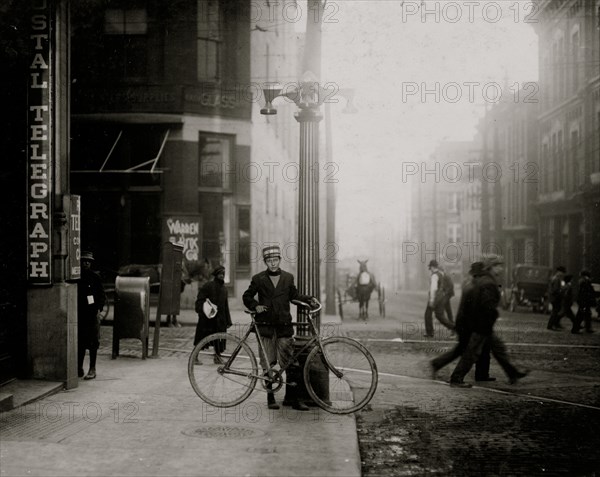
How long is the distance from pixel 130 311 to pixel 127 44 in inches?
567

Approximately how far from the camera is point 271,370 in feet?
30.3

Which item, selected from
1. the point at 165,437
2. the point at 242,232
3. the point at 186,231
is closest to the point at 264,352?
the point at 165,437

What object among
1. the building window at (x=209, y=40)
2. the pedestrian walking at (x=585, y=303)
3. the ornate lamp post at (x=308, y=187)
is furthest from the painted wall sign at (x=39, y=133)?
the building window at (x=209, y=40)

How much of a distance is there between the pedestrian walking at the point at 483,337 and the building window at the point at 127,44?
55.9 feet

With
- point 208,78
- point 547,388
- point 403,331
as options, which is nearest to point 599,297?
point 403,331

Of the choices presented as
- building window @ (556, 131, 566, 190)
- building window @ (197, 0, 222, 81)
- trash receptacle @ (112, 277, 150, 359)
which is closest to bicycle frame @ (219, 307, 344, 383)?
trash receptacle @ (112, 277, 150, 359)

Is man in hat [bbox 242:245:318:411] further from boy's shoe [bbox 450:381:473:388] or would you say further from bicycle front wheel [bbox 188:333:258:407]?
boy's shoe [bbox 450:381:473:388]

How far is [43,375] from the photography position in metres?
10.1

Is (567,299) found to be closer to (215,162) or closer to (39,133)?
(215,162)

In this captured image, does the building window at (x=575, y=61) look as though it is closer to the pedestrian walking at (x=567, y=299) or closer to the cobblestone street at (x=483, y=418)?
the pedestrian walking at (x=567, y=299)

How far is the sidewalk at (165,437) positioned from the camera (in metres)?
6.62

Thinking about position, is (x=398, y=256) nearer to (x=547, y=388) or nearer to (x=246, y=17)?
(x=246, y=17)

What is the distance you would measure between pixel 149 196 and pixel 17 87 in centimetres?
1604

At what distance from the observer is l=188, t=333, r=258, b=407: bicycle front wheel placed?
9.28 m
